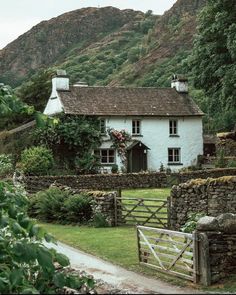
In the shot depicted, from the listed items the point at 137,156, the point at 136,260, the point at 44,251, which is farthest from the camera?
the point at 137,156

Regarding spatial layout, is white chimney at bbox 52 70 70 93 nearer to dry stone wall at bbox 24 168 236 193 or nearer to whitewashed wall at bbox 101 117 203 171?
whitewashed wall at bbox 101 117 203 171

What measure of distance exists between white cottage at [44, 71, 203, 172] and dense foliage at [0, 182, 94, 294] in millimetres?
39724

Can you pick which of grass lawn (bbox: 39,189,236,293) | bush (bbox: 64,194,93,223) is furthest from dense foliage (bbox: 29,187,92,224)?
grass lawn (bbox: 39,189,236,293)

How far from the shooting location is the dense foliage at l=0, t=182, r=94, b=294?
8.57 metres

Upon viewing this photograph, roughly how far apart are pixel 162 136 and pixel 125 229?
29235 millimetres

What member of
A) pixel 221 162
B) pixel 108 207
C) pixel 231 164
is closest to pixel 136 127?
pixel 221 162

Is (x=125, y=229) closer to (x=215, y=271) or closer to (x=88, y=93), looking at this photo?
(x=215, y=271)

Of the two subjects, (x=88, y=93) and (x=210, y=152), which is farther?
(x=210, y=152)

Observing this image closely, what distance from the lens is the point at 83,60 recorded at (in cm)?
16425

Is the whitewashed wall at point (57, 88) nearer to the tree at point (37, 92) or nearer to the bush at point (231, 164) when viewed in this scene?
the bush at point (231, 164)

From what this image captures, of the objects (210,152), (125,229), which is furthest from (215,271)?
(210,152)

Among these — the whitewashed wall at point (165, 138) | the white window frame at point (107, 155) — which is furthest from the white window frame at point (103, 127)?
the white window frame at point (107, 155)

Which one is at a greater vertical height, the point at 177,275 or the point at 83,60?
the point at 83,60

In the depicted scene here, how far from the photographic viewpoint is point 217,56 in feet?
146
